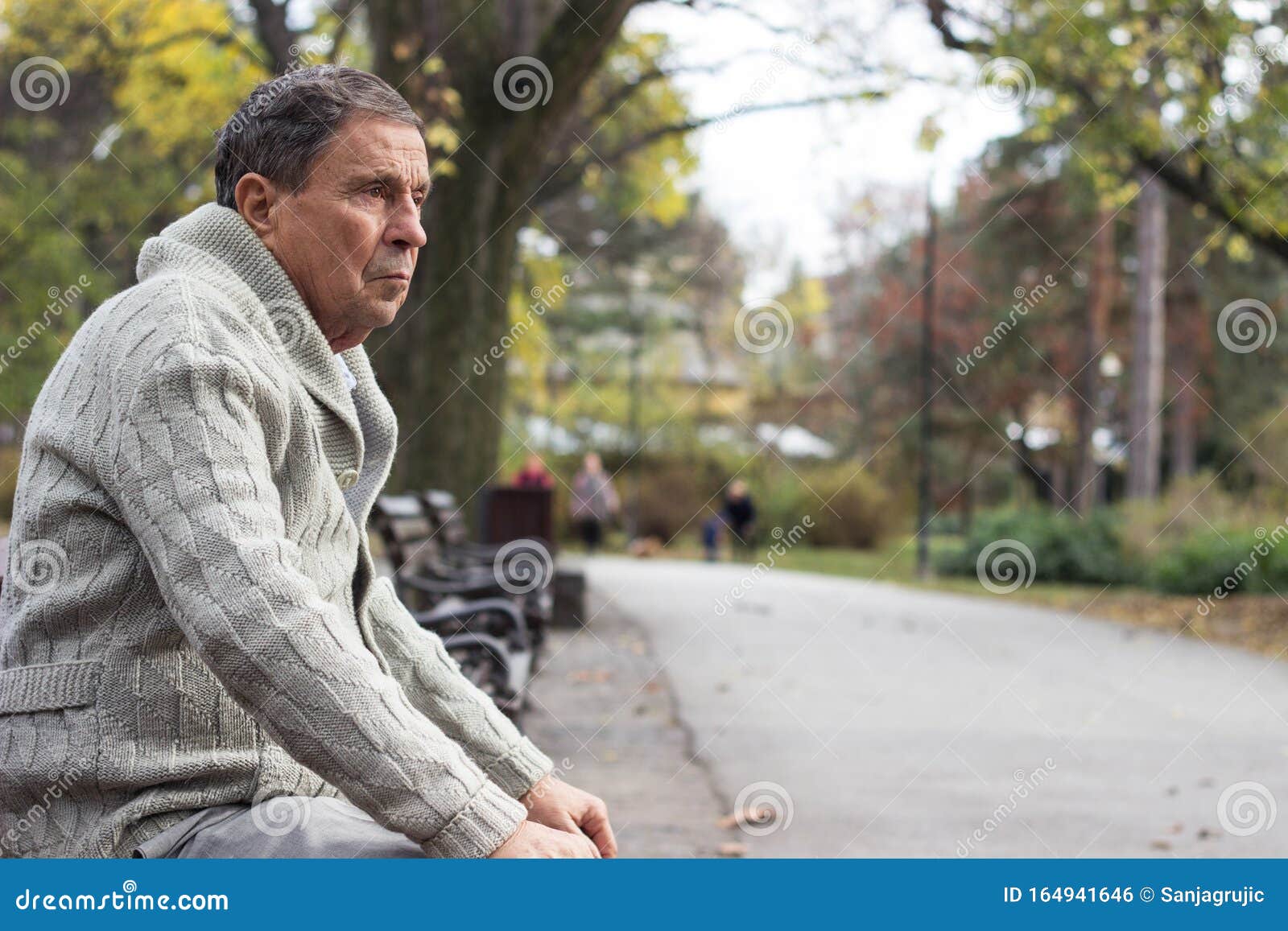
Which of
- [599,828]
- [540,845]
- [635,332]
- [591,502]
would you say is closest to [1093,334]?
[635,332]

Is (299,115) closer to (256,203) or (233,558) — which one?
(256,203)

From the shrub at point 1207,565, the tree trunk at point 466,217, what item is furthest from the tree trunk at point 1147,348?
the tree trunk at point 466,217

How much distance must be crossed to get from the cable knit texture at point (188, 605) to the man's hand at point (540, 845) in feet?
0.07

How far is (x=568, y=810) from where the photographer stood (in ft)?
7.04

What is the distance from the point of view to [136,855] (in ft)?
5.67

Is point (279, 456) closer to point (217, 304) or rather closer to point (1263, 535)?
point (217, 304)

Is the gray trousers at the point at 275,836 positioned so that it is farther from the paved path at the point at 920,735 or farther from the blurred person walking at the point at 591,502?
the blurred person walking at the point at 591,502

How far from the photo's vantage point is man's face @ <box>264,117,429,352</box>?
1.95 m

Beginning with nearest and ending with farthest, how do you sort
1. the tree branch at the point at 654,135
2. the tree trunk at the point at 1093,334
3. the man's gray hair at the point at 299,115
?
the man's gray hair at the point at 299,115, the tree branch at the point at 654,135, the tree trunk at the point at 1093,334

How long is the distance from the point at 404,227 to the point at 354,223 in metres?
0.07

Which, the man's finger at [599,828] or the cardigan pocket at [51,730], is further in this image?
the man's finger at [599,828]

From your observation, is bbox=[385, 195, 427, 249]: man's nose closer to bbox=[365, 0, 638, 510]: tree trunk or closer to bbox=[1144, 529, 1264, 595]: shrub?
bbox=[365, 0, 638, 510]: tree trunk

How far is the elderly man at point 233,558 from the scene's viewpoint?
5.29ft

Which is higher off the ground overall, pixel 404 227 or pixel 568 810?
pixel 404 227
